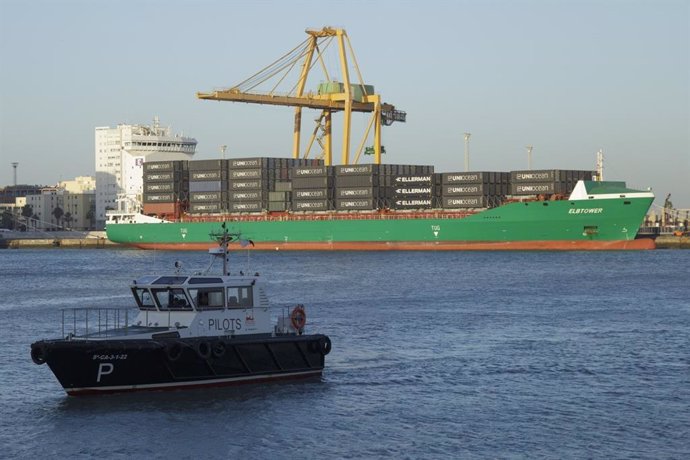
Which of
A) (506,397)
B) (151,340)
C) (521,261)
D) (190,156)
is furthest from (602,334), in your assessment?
(190,156)

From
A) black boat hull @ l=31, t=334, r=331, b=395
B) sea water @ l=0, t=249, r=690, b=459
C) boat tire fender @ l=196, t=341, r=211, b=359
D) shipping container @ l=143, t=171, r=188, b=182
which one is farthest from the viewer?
shipping container @ l=143, t=171, r=188, b=182

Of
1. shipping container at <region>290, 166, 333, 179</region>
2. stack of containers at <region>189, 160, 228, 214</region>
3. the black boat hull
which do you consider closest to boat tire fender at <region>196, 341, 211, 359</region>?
the black boat hull

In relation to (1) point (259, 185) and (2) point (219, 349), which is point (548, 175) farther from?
(2) point (219, 349)

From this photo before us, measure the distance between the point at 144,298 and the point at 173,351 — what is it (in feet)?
6.27

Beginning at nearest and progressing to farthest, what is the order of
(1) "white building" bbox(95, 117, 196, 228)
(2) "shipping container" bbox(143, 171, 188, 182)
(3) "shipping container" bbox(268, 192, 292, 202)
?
1. (3) "shipping container" bbox(268, 192, 292, 202)
2. (2) "shipping container" bbox(143, 171, 188, 182)
3. (1) "white building" bbox(95, 117, 196, 228)

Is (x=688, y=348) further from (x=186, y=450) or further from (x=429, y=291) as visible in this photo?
(x=429, y=291)

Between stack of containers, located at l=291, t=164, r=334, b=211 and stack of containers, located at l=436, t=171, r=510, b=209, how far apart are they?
38.7 feet

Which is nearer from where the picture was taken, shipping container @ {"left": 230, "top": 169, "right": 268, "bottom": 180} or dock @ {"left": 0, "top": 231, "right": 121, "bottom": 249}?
shipping container @ {"left": 230, "top": 169, "right": 268, "bottom": 180}

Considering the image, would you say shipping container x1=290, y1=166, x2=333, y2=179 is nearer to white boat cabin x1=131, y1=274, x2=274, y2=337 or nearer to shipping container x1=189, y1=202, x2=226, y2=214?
shipping container x1=189, y1=202, x2=226, y2=214

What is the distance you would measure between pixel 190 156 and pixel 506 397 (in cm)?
10781

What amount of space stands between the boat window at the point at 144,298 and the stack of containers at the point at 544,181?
220 ft

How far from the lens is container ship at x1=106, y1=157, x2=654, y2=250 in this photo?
279 ft

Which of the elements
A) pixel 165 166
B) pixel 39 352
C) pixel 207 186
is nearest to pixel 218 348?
pixel 39 352

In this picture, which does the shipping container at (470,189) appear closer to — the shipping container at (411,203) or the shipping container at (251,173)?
the shipping container at (411,203)
